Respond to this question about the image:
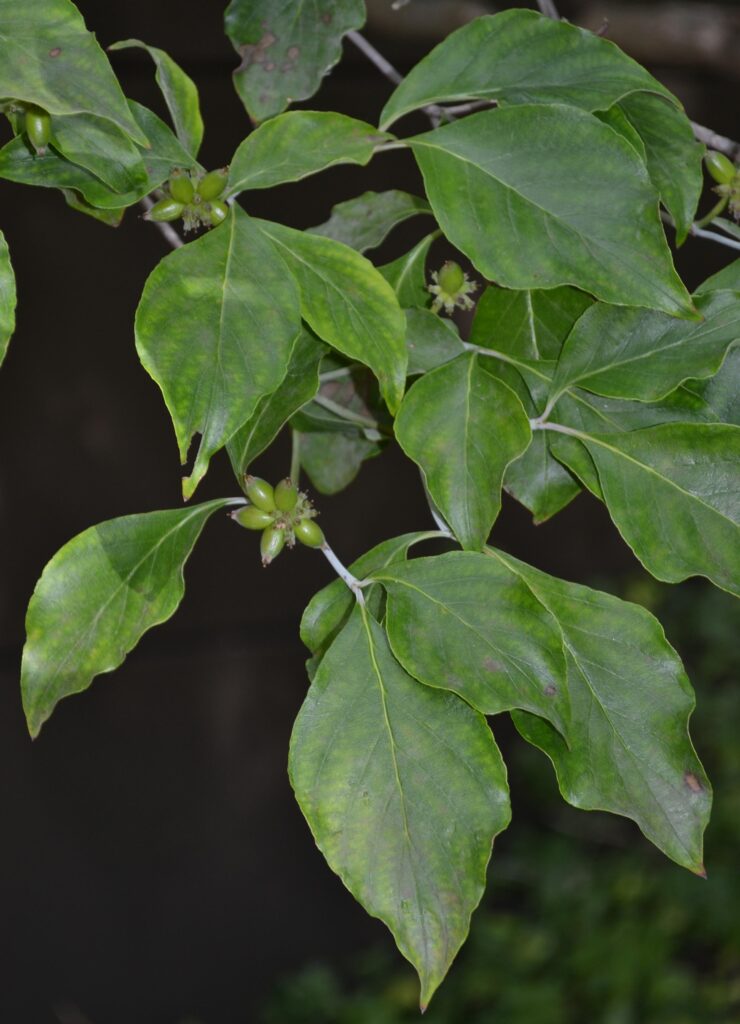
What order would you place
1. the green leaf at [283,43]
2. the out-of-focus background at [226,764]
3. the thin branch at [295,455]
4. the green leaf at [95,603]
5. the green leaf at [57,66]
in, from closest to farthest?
the green leaf at [57,66] → the green leaf at [95,603] → the thin branch at [295,455] → the green leaf at [283,43] → the out-of-focus background at [226,764]

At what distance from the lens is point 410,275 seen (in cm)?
70

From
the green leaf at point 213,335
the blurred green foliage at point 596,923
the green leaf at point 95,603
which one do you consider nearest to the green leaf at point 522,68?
the green leaf at point 213,335

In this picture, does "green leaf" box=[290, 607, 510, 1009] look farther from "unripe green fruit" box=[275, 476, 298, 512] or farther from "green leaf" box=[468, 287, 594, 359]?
"green leaf" box=[468, 287, 594, 359]

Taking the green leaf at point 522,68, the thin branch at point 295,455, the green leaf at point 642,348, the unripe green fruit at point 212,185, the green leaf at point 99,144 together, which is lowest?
the thin branch at point 295,455

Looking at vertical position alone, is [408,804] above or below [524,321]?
below

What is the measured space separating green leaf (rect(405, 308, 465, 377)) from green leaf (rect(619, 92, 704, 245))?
0.14 metres

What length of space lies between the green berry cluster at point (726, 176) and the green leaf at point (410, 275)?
0.56 ft

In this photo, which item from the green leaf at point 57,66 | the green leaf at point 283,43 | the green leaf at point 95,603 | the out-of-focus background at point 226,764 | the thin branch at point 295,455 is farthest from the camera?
the out-of-focus background at point 226,764

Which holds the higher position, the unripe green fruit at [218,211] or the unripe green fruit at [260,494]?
the unripe green fruit at [218,211]

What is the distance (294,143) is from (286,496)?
175mm

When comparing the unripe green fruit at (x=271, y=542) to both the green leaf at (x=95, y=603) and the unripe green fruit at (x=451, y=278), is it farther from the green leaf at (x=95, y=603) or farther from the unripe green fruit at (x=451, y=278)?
the unripe green fruit at (x=451, y=278)

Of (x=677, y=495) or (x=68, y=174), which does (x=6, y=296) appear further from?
(x=677, y=495)

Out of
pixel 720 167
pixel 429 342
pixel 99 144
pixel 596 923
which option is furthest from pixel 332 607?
pixel 596 923

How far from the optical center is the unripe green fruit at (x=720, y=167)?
0.69 meters
